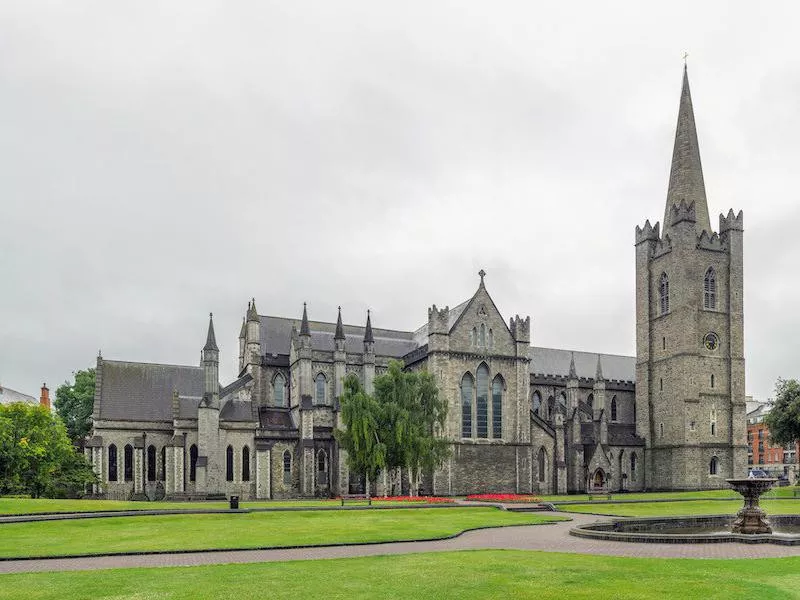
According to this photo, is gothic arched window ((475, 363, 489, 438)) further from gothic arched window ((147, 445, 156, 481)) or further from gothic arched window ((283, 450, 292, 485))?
gothic arched window ((147, 445, 156, 481))

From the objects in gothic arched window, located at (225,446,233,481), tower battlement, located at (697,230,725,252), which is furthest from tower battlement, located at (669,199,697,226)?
gothic arched window, located at (225,446,233,481)

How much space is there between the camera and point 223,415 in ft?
212

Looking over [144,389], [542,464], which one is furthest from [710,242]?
[144,389]

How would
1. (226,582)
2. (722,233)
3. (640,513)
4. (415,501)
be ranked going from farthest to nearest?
(722,233) → (415,501) → (640,513) → (226,582)

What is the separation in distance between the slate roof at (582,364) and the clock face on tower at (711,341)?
14.3 metres

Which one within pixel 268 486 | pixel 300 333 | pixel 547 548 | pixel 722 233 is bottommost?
pixel 268 486

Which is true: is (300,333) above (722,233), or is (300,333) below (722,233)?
below

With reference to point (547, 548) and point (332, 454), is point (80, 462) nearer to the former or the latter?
point (332, 454)

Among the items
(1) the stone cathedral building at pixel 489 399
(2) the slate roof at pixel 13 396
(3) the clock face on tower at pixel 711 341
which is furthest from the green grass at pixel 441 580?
(2) the slate roof at pixel 13 396

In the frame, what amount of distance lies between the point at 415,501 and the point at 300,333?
2297 cm

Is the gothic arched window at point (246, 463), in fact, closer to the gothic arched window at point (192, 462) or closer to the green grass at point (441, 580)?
the gothic arched window at point (192, 462)

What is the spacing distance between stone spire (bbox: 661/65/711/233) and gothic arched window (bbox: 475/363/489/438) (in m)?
27.5

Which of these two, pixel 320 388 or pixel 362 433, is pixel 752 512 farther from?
pixel 320 388

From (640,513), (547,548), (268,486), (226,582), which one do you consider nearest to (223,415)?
(268,486)
